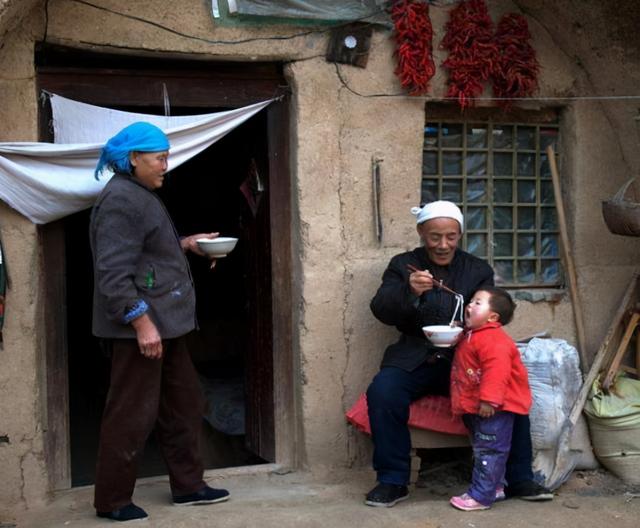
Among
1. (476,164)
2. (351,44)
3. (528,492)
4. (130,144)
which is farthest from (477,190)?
(130,144)

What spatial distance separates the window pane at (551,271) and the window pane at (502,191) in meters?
0.46

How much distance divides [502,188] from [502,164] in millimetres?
141

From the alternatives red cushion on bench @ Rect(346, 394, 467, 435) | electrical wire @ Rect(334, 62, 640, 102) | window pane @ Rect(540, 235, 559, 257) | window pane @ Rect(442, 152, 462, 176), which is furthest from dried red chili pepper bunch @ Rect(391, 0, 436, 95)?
red cushion on bench @ Rect(346, 394, 467, 435)

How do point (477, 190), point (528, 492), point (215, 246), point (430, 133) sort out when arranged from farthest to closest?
point (477, 190), point (430, 133), point (528, 492), point (215, 246)

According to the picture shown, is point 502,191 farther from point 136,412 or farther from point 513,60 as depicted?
point 136,412

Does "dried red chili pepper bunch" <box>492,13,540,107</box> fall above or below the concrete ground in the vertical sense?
above

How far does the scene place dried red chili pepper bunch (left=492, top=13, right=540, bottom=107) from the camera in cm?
522

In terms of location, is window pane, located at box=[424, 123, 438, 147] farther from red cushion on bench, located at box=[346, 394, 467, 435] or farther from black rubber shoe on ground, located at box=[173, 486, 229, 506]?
black rubber shoe on ground, located at box=[173, 486, 229, 506]

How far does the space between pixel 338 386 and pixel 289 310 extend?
49cm

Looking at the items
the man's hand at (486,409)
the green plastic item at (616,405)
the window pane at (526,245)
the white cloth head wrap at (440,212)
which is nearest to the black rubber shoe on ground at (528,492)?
the man's hand at (486,409)

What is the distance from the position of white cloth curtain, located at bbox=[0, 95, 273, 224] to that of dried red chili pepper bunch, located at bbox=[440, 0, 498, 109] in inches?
53.7

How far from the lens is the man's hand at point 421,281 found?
14.3 feet

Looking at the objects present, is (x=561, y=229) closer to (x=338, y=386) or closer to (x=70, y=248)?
(x=338, y=386)

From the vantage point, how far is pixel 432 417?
15.4 ft
